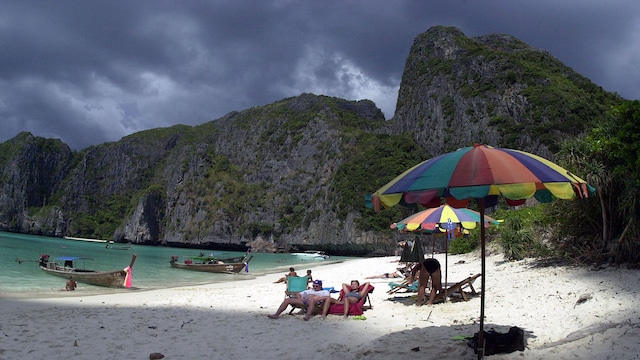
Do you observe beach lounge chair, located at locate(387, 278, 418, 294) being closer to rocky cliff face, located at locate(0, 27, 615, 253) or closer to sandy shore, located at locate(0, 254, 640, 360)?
sandy shore, located at locate(0, 254, 640, 360)

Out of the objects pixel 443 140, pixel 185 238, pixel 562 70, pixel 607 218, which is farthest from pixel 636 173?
pixel 185 238

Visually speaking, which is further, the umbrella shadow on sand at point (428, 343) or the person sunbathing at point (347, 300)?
the person sunbathing at point (347, 300)

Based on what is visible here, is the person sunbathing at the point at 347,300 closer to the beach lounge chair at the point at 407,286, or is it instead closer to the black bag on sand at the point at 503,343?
the beach lounge chair at the point at 407,286

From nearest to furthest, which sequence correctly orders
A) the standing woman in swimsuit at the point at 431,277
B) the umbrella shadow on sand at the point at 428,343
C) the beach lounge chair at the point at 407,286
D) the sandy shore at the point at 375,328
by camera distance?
1. the umbrella shadow on sand at the point at 428,343
2. the sandy shore at the point at 375,328
3. the standing woman in swimsuit at the point at 431,277
4. the beach lounge chair at the point at 407,286

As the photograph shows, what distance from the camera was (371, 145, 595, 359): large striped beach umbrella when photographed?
3.84 m

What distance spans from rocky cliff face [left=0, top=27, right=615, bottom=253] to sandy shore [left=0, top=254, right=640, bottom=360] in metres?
65.8

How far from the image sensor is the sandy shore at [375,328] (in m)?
5.08

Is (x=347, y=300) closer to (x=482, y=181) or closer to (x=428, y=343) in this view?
(x=428, y=343)

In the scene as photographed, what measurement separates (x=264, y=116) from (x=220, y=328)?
459 feet

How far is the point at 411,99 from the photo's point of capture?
9962 centimetres

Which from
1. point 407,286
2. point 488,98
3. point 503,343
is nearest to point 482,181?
point 503,343

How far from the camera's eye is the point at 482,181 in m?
3.88

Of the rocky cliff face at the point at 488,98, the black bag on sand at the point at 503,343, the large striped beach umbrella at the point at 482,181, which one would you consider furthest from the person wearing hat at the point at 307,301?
the rocky cliff face at the point at 488,98

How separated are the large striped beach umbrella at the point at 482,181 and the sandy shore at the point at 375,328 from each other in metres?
1.28
